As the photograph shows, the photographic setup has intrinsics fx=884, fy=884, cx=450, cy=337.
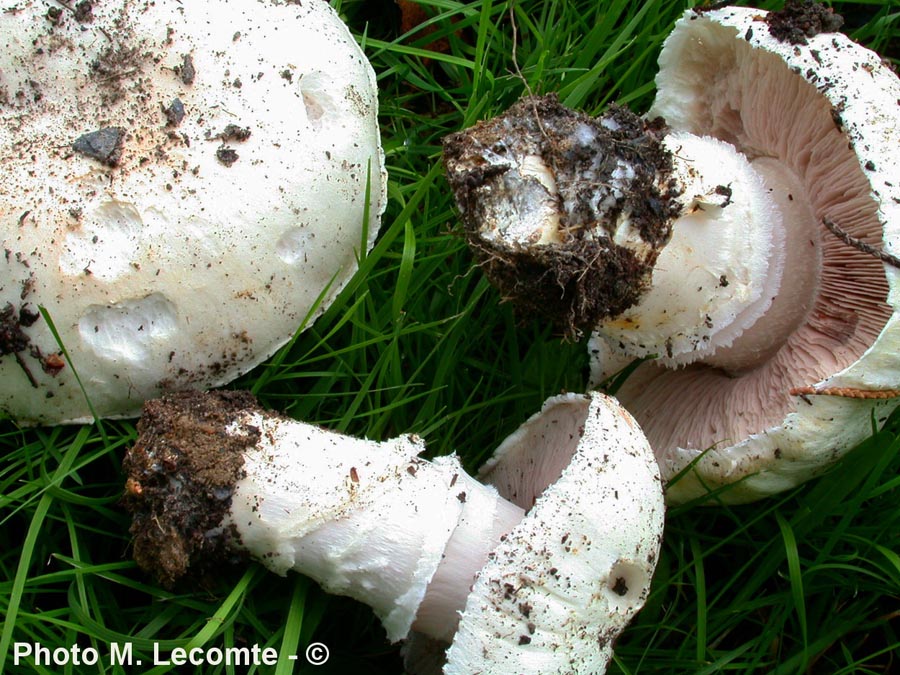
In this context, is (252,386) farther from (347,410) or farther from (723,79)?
(723,79)

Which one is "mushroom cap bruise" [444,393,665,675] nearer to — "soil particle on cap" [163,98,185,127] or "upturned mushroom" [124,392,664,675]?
"upturned mushroom" [124,392,664,675]

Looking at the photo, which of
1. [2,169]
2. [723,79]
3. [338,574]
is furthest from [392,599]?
[723,79]

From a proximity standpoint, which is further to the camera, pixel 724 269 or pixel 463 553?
pixel 724 269

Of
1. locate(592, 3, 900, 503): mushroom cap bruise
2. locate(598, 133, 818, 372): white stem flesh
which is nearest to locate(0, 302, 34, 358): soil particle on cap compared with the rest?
locate(598, 133, 818, 372): white stem flesh
